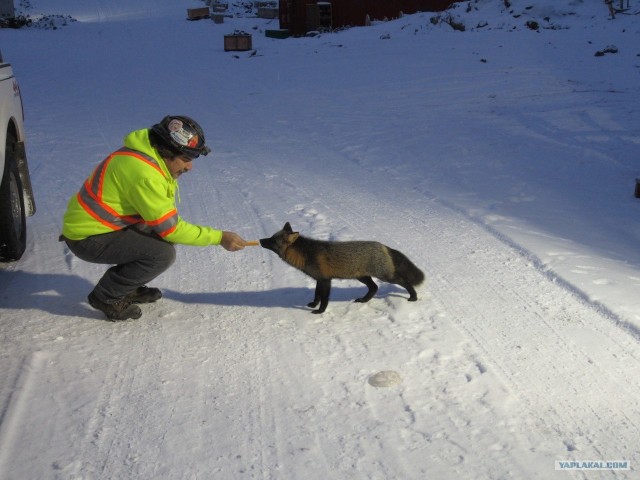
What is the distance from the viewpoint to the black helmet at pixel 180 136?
13.7 feet

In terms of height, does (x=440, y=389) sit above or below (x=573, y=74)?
below

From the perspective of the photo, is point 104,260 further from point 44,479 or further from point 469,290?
point 469,290

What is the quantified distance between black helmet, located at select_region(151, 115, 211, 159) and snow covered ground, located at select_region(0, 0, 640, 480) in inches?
49.2

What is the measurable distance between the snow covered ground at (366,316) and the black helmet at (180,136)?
125cm

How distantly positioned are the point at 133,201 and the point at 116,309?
33.6 inches

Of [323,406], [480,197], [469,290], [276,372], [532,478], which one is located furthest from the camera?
[480,197]

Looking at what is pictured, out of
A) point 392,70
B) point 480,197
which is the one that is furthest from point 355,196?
point 392,70

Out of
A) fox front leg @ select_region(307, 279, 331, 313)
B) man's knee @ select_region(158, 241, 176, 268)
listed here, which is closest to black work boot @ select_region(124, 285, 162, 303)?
man's knee @ select_region(158, 241, 176, 268)

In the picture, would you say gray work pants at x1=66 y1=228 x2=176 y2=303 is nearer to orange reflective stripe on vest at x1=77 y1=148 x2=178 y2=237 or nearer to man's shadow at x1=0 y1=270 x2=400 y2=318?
orange reflective stripe on vest at x1=77 y1=148 x2=178 y2=237

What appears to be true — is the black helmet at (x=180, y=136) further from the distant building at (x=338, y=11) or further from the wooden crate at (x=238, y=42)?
the distant building at (x=338, y=11)

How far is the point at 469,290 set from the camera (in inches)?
206

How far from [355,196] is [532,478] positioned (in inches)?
192

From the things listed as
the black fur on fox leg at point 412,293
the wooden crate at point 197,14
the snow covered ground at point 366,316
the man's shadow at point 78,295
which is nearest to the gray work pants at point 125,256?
the snow covered ground at point 366,316

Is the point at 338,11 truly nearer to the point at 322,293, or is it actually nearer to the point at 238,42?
the point at 238,42
